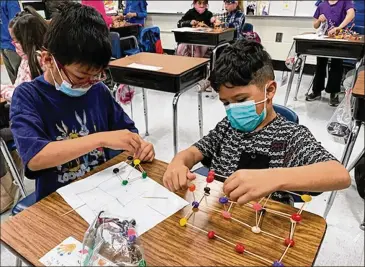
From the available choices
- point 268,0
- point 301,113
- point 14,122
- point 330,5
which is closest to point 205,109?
point 301,113

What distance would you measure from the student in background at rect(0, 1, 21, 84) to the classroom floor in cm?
126

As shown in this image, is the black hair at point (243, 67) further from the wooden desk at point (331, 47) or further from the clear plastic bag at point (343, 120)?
the wooden desk at point (331, 47)

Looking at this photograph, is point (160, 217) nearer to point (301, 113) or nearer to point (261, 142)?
point (261, 142)

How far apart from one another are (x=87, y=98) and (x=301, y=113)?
111 inches

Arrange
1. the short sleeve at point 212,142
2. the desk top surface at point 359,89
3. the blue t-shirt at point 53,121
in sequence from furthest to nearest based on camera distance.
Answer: the desk top surface at point 359,89, the short sleeve at point 212,142, the blue t-shirt at point 53,121

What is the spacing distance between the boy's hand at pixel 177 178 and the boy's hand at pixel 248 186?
0.47 feet

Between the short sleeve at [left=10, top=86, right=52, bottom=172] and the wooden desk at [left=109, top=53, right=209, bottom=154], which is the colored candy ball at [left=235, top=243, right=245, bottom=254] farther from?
the wooden desk at [left=109, top=53, right=209, bottom=154]

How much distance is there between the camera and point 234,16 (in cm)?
421

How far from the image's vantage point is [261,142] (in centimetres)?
106

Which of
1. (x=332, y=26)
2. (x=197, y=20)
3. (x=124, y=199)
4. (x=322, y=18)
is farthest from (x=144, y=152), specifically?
(x=197, y=20)

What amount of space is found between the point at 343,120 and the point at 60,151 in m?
1.99

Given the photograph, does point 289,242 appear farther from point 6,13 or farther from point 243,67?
point 6,13

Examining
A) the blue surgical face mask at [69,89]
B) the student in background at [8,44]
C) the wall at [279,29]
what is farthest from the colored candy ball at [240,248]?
the wall at [279,29]

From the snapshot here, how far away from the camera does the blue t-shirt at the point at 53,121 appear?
3.03 feet
